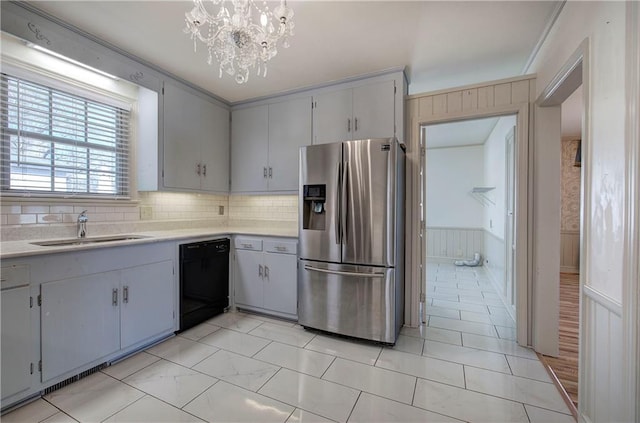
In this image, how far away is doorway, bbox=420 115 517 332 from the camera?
3.32 m

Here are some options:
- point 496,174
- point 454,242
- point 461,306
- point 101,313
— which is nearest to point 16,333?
point 101,313

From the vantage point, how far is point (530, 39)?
2.20m

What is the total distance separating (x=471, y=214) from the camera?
5723 millimetres

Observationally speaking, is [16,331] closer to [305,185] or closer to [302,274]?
[302,274]

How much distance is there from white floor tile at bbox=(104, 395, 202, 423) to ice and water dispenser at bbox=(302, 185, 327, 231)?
1595mm

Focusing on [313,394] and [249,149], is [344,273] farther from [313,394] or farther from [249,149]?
[249,149]

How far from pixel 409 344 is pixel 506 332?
102cm

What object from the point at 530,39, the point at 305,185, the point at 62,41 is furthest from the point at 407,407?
the point at 62,41

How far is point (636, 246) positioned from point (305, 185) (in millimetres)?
2113

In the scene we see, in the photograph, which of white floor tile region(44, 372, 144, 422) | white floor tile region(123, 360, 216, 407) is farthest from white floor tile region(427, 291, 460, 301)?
white floor tile region(44, 372, 144, 422)

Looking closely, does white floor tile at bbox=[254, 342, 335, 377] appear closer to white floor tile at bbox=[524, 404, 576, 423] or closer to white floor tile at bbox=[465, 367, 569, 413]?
white floor tile at bbox=[465, 367, 569, 413]

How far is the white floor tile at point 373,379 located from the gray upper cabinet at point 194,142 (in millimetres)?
2354

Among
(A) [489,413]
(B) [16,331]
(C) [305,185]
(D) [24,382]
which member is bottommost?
(A) [489,413]

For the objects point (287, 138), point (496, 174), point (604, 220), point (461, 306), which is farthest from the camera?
point (496, 174)
